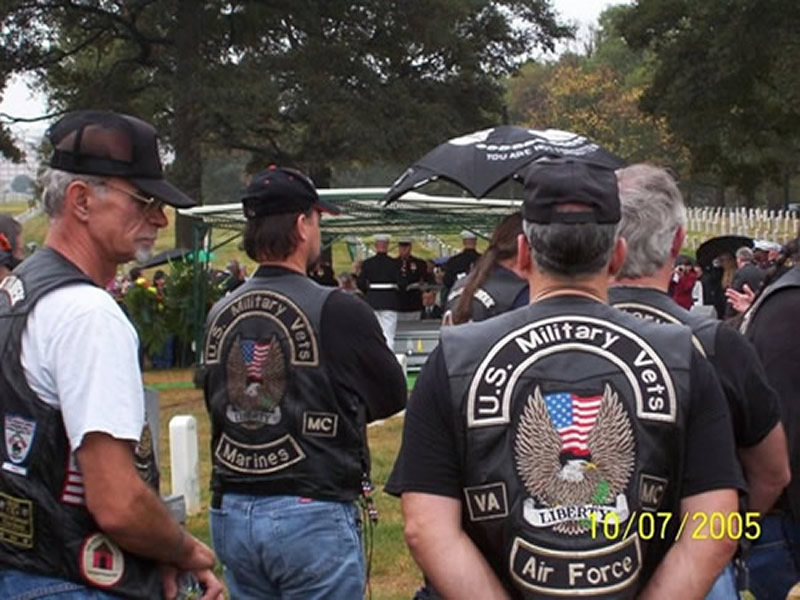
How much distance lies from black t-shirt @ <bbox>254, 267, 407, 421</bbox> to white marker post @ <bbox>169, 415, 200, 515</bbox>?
17.3 feet

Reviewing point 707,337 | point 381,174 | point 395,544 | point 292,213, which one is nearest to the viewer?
point 707,337

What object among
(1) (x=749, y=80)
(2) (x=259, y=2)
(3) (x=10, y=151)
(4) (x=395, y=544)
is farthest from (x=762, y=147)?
(4) (x=395, y=544)

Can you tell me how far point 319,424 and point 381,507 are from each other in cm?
556

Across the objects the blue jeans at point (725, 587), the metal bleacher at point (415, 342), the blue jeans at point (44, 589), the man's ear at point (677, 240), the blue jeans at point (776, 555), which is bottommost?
the metal bleacher at point (415, 342)

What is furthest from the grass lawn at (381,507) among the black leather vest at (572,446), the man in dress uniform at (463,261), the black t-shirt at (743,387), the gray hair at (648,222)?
the black leather vest at (572,446)

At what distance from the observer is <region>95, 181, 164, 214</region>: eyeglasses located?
325 cm

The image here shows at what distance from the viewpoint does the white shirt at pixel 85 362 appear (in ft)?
9.72

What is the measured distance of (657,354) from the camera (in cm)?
291

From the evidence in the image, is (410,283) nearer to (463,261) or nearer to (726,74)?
(463,261)

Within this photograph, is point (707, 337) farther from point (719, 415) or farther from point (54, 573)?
point (54, 573)

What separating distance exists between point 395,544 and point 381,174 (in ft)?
237

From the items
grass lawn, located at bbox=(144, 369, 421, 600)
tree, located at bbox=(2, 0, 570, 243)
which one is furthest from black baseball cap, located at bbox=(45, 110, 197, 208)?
tree, located at bbox=(2, 0, 570, 243)

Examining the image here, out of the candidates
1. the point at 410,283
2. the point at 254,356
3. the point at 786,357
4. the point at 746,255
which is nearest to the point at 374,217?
the point at 410,283

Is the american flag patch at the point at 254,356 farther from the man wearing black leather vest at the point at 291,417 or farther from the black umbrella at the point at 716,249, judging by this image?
the black umbrella at the point at 716,249
